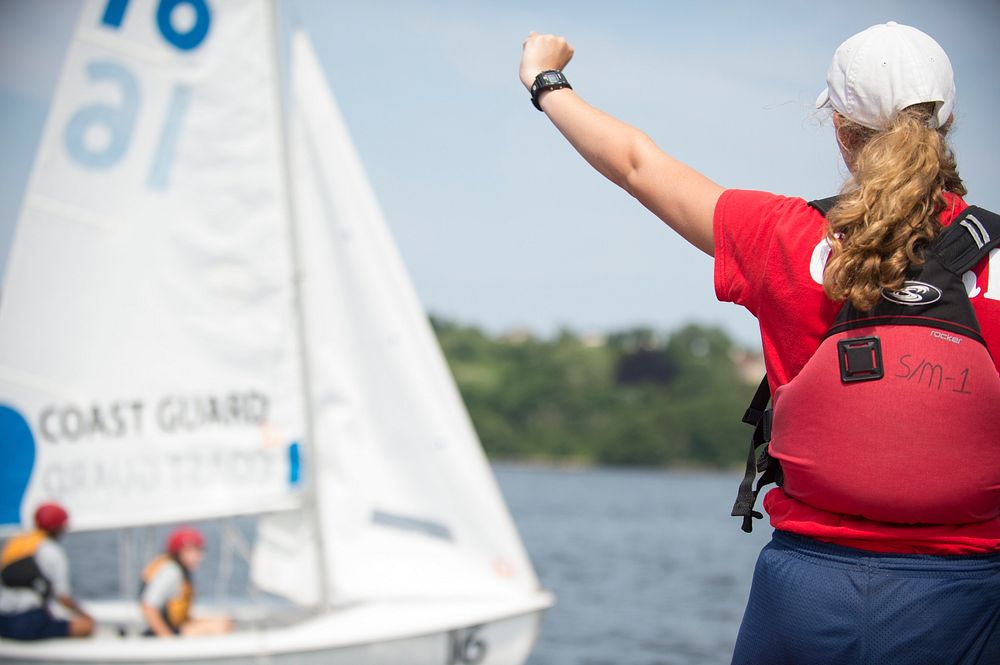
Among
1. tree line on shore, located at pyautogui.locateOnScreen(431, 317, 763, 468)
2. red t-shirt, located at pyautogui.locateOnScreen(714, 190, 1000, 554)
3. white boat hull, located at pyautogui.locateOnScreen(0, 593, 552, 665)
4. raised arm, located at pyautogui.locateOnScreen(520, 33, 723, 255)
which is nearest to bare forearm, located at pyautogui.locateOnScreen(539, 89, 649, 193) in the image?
raised arm, located at pyautogui.locateOnScreen(520, 33, 723, 255)

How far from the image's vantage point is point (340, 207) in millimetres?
7934

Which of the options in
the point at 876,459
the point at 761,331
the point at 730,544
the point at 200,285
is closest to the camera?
the point at 876,459

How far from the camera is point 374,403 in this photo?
796 centimetres

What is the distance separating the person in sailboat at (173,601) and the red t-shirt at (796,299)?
21.0 ft

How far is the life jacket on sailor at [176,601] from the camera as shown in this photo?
7203 mm

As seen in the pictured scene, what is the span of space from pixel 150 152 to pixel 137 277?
→ 0.76 meters

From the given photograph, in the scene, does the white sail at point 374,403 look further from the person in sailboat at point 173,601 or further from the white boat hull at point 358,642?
the person in sailboat at point 173,601

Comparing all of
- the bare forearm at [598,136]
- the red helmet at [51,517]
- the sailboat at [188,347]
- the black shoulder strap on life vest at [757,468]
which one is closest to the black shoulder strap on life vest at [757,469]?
the black shoulder strap on life vest at [757,468]

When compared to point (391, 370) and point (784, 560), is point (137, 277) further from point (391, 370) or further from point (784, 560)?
point (784, 560)

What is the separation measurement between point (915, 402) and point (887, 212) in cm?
18

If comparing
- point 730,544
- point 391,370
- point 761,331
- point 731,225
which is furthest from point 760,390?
point 730,544

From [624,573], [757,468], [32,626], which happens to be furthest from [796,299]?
[624,573]

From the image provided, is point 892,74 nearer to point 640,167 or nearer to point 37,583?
point 640,167

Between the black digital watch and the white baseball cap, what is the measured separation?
336mm
